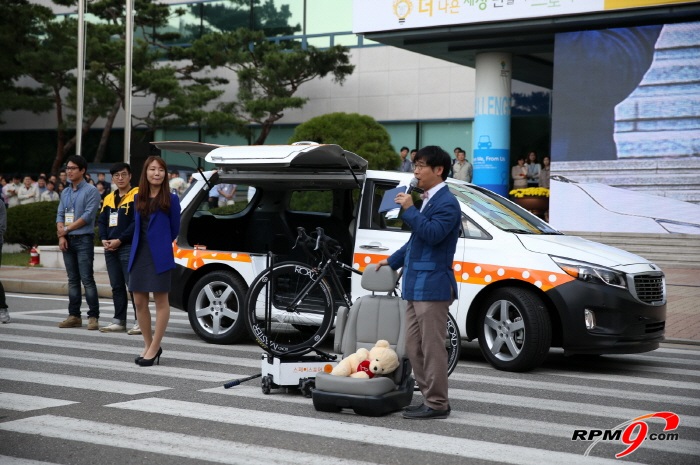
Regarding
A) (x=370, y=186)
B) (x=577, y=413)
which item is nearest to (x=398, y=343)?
(x=577, y=413)

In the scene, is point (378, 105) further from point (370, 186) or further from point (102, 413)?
point (102, 413)

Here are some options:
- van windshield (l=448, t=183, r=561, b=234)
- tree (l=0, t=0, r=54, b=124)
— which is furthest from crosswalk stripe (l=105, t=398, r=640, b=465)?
tree (l=0, t=0, r=54, b=124)

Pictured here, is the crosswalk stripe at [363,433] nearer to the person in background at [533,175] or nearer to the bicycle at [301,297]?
the bicycle at [301,297]

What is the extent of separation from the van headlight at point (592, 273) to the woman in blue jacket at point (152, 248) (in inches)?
141

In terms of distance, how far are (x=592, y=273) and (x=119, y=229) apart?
205 inches

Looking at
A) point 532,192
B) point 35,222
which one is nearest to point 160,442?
point 35,222

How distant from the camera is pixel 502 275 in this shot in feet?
30.0

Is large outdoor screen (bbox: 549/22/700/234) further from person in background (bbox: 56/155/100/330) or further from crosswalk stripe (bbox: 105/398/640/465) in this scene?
crosswalk stripe (bbox: 105/398/640/465)

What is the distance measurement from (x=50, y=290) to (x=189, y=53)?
2196 centimetres

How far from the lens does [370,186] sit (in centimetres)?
1022

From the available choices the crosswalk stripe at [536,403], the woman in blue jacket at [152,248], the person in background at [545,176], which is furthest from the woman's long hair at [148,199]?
the person in background at [545,176]

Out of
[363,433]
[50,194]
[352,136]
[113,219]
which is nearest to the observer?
[363,433]

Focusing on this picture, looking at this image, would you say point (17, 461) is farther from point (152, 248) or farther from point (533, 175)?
point (533, 175)

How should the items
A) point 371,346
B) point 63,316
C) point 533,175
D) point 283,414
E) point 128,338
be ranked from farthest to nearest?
1. point 533,175
2. point 63,316
3. point 128,338
4. point 371,346
5. point 283,414
